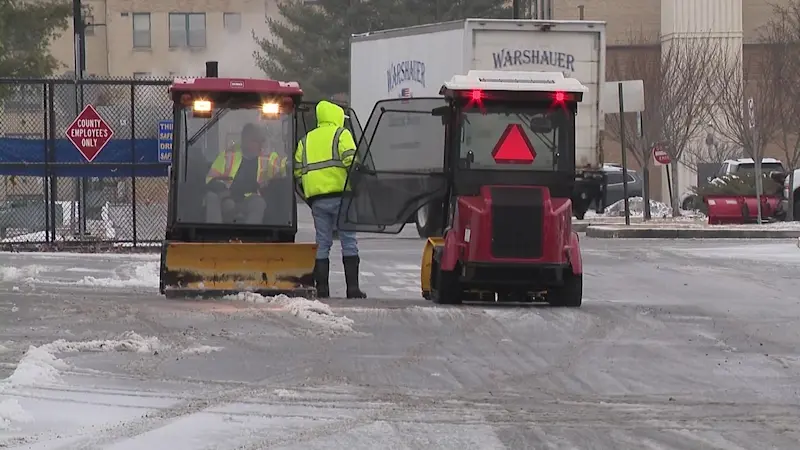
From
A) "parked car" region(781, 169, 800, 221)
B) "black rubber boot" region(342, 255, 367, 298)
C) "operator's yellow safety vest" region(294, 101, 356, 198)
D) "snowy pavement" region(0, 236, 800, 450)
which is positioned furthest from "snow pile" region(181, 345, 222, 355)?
"parked car" region(781, 169, 800, 221)

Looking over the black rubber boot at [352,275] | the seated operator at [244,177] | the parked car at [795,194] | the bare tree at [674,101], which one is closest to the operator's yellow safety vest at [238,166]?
the seated operator at [244,177]

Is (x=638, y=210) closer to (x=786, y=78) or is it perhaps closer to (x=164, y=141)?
(x=786, y=78)

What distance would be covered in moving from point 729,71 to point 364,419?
35014 millimetres

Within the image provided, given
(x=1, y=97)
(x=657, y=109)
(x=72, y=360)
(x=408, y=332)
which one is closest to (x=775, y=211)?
(x=657, y=109)

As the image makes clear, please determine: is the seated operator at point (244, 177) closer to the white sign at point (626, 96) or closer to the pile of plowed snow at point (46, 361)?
the pile of plowed snow at point (46, 361)

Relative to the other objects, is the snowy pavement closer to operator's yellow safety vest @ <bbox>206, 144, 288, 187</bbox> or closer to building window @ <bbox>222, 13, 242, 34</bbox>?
operator's yellow safety vest @ <bbox>206, 144, 288, 187</bbox>

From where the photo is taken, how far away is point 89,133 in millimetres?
21891

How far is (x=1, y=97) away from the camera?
28156 mm

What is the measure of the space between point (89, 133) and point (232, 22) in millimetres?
31724

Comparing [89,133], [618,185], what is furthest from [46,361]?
[618,185]

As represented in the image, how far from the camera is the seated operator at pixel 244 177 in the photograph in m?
13.9

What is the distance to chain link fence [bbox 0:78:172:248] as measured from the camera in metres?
22.2

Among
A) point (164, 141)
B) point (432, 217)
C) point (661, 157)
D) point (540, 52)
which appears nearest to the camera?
point (432, 217)

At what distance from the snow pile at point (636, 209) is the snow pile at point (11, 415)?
32.2 m
